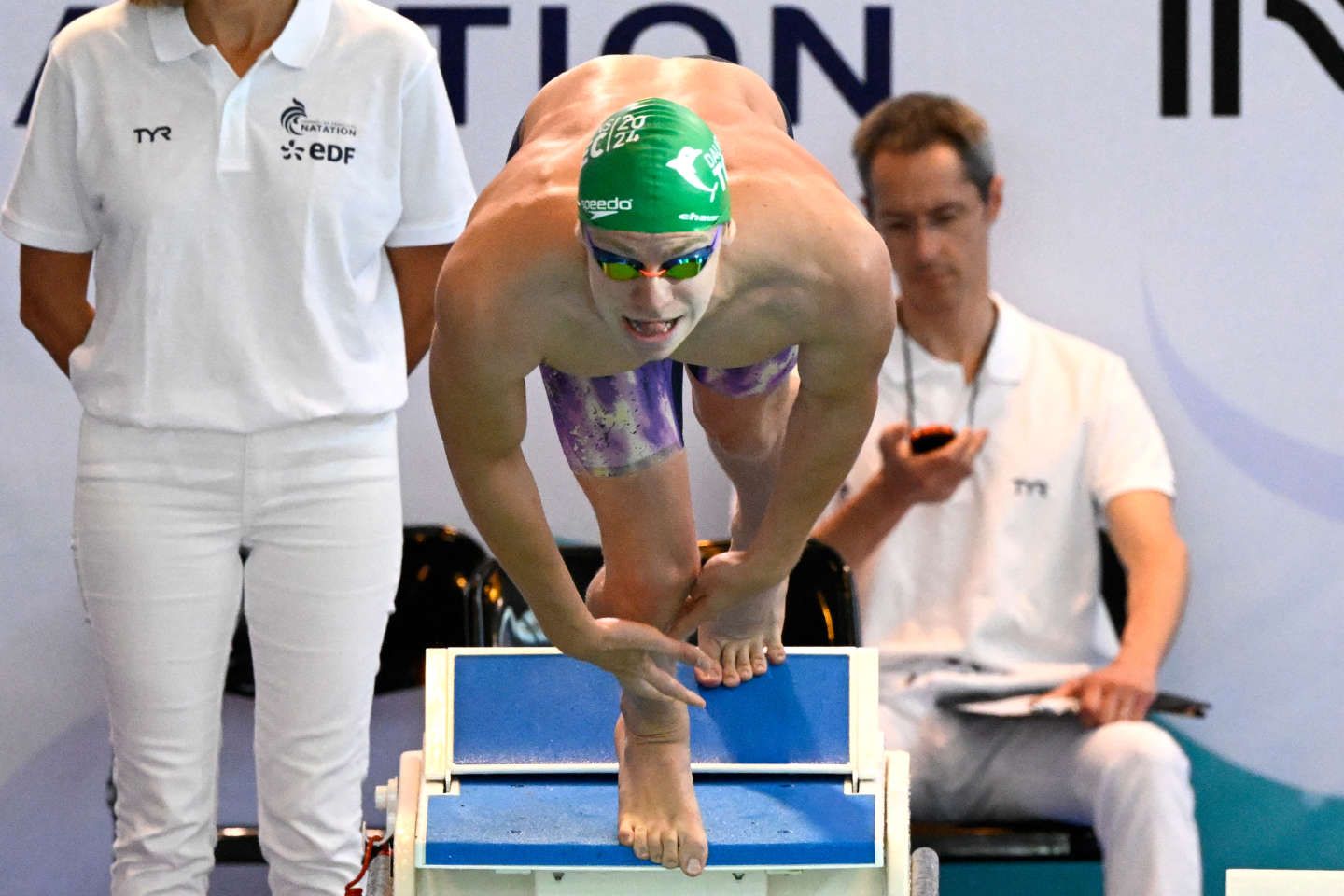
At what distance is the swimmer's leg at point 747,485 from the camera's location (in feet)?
8.79

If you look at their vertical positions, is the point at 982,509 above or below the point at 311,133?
below

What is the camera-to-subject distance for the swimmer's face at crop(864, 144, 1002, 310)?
13.5ft

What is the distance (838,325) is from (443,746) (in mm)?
1001

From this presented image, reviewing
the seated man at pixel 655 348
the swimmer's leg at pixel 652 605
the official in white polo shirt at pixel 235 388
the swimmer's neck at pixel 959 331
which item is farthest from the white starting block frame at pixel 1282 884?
the official in white polo shirt at pixel 235 388

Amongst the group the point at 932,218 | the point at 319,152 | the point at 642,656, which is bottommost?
the point at 642,656

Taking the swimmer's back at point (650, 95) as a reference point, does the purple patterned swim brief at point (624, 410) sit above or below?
below

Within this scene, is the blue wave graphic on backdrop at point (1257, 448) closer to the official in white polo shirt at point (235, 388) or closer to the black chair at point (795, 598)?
the black chair at point (795, 598)

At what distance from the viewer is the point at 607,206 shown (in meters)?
1.96

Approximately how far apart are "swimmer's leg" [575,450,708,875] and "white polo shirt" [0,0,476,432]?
681 millimetres

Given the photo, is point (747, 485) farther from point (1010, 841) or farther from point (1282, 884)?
point (1282, 884)

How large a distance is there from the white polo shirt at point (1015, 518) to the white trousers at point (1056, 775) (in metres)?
0.14

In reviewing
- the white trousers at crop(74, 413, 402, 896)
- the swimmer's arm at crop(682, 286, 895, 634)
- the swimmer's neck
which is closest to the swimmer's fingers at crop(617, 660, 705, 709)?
the swimmer's arm at crop(682, 286, 895, 634)

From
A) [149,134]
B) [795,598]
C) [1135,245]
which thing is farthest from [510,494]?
[1135,245]

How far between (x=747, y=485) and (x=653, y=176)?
3.06 ft
